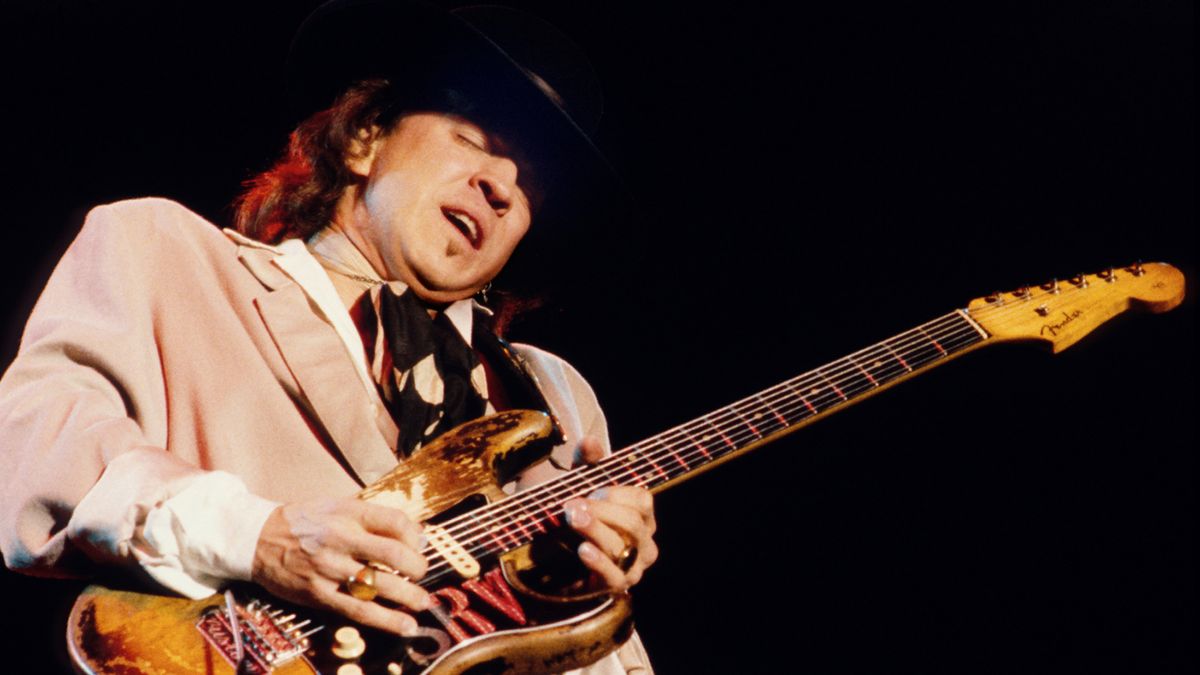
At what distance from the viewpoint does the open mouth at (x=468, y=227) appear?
2.00 m

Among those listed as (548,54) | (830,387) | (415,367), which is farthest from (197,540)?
(548,54)

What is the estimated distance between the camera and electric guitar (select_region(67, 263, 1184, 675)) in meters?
1.11

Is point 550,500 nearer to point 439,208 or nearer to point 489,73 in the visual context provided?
point 439,208

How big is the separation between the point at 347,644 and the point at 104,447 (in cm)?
47

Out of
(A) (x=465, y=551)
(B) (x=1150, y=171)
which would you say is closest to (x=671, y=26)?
(B) (x=1150, y=171)

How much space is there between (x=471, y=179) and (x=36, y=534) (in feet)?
3.84

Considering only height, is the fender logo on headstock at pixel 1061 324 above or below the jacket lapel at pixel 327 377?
below

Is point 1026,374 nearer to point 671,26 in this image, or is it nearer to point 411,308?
point 671,26

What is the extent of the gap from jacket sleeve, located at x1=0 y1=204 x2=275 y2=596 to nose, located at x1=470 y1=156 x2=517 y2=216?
0.75m

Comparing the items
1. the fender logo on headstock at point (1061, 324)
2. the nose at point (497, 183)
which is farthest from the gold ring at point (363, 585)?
the fender logo on headstock at point (1061, 324)

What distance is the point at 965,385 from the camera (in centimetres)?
247

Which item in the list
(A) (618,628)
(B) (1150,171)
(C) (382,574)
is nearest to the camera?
(C) (382,574)

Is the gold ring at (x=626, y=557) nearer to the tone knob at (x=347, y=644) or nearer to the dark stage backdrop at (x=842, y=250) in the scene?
the tone knob at (x=347, y=644)

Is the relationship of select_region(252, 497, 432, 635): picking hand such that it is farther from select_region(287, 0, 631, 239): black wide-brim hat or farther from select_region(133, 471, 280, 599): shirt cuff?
select_region(287, 0, 631, 239): black wide-brim hat
